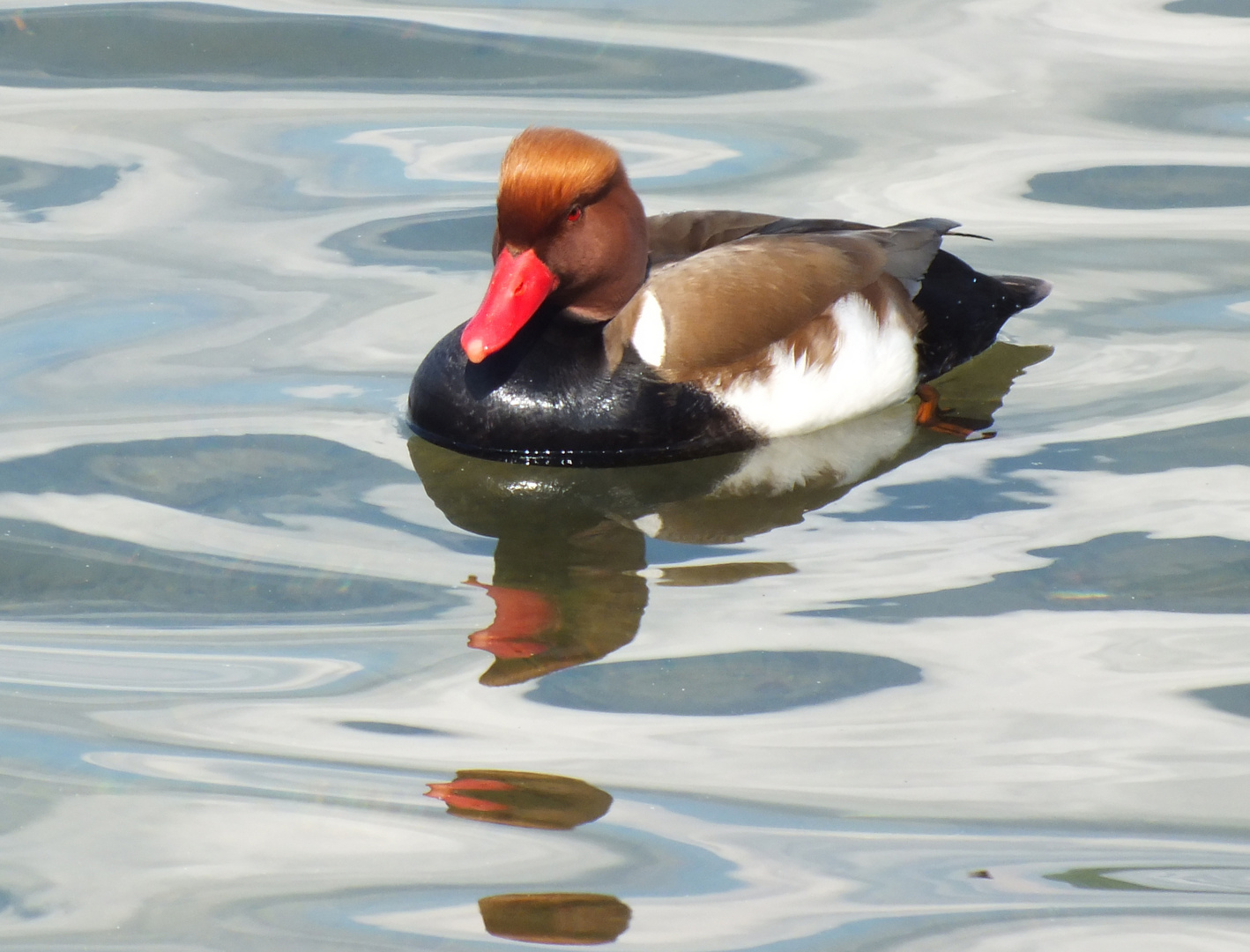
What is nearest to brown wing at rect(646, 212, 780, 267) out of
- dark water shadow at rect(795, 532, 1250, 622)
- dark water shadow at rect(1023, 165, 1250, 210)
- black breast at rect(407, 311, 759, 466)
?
black breast at rect(407, 311, 759, 466)

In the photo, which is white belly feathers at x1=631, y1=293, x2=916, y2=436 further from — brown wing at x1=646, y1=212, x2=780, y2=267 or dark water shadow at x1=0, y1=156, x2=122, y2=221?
dark water shadow at x1=0, y1=156, x2=122, y2=221

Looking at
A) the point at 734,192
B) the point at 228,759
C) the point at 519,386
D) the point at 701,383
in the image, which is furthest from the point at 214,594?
the point at 734,192

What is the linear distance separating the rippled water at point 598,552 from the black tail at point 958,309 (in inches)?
4.4

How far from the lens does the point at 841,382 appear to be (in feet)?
18.3

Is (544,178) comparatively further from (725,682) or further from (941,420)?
(725,682)

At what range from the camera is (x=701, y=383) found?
528cm

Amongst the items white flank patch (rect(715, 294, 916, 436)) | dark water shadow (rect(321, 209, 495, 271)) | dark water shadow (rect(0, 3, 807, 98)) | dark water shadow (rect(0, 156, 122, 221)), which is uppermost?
dark water shadow (rect(0, 3, 807, 98))

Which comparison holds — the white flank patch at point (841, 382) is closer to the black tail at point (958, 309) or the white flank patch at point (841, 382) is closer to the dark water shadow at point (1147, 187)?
the black tail at point (958, 309)

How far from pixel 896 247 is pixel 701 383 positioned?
0.96 metres

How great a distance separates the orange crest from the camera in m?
5.02

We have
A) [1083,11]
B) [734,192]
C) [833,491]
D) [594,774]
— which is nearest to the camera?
[594,774]

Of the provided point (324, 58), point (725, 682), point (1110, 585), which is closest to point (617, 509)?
point (725, 682)

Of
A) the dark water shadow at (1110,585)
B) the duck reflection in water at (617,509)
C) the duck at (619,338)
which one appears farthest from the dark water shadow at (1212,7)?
the dark water shadow at (1110,585)

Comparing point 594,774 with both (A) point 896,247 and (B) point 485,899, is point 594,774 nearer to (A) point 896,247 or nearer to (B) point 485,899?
(B) point 485,899
